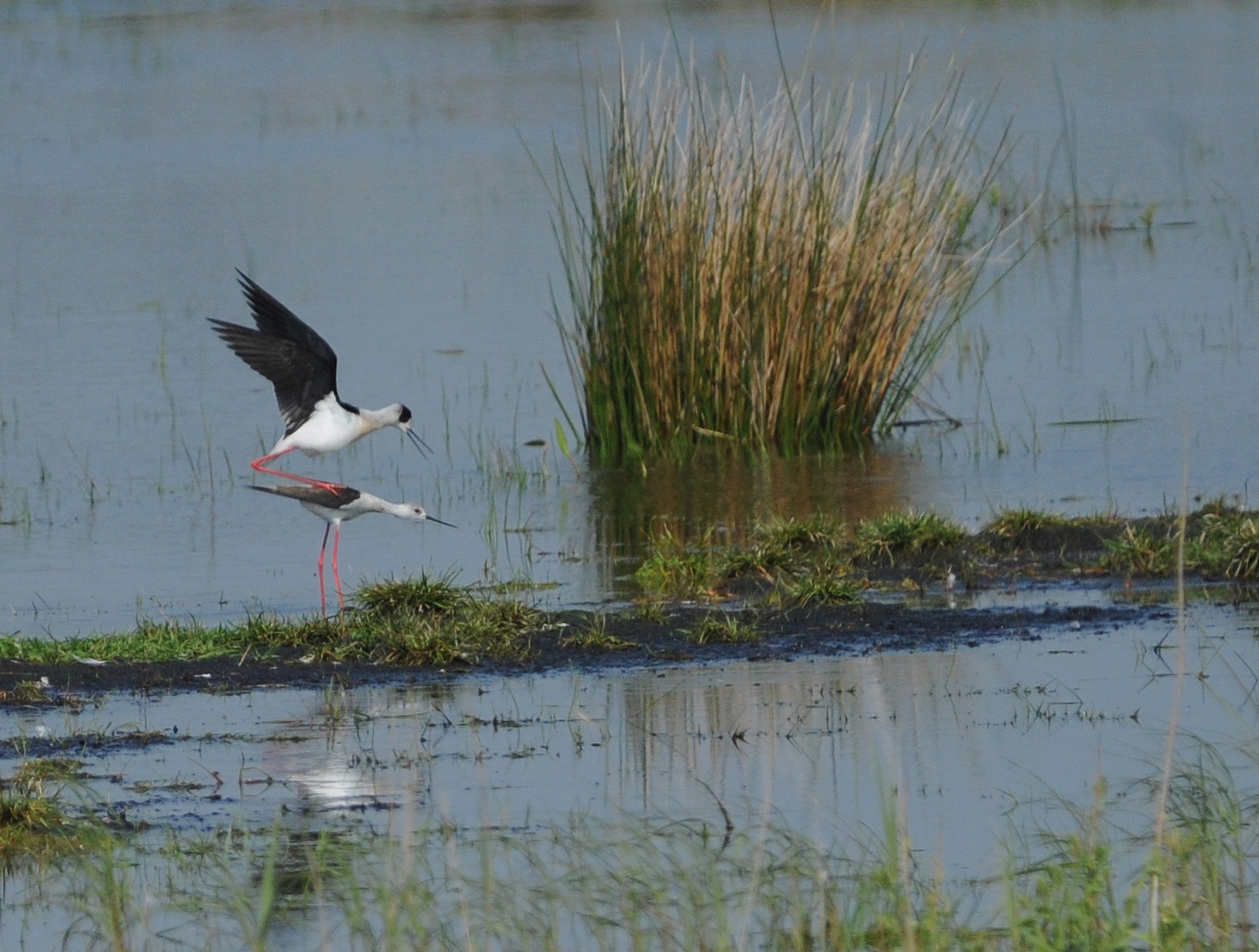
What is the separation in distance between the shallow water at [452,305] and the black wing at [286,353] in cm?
71

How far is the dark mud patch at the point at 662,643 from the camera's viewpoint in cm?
723

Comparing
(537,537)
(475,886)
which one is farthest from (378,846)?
(537,537)

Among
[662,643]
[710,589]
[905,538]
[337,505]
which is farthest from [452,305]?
[662,643]

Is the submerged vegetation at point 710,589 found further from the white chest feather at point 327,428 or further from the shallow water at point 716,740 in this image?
the white chest feather at point 327,428

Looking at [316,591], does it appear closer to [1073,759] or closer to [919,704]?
[919,704]

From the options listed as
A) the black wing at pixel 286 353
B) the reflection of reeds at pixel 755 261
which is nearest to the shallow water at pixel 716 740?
the black wing at pixel 286 353

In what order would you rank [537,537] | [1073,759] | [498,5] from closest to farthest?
[1073,759]
[537,537]
[498,5]

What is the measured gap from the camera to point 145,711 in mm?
6887

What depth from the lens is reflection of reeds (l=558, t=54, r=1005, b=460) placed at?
37.2 ft

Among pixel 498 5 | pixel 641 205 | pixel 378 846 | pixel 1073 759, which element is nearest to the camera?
pixel 378 846

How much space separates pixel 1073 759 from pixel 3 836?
2.65 m

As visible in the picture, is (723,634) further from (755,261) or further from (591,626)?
(755,261)

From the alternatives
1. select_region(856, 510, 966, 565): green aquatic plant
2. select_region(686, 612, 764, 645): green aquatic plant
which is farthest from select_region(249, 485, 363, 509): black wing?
select_region(856, 510, 966, 565): green aquatic plant

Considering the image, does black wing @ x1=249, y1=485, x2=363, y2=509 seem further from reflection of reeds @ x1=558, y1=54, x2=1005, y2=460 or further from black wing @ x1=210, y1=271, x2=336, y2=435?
reflection of reeds @ x1=558, y1=54, x2=1005, y2=460
